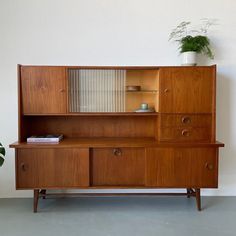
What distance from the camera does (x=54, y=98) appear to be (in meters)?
2.45

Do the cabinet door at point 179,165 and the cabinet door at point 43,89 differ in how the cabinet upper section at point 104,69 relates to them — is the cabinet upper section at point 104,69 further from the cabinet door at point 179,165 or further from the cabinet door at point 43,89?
the cabinet door at point 179,165

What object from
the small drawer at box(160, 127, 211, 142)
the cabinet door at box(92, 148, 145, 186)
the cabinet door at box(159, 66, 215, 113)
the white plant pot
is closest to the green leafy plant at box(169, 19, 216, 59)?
the white plant pot

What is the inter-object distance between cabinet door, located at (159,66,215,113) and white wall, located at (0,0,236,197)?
0.43 m

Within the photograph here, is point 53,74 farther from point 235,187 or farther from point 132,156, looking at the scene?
point 235,187

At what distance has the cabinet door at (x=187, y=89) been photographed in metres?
2.43

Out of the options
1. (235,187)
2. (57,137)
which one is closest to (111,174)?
(57,137)

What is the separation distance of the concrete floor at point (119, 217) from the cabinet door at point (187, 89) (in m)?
1.05

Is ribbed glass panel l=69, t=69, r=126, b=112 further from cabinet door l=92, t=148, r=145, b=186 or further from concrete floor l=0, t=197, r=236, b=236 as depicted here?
concrete floor l=0, t=197, r=236, b=236

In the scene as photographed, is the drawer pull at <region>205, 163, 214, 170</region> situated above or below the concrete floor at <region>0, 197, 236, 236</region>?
above

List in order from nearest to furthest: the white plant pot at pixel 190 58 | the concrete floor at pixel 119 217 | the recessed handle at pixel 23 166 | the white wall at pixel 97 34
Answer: the concrete floor at pixel 119 217 < the recessed handle at pixel 23 166 < the white plant pot at pixel 190 58 < the white wall at pixel 97 34

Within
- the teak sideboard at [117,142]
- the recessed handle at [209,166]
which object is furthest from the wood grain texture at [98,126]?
the recessed handle at [209,166]

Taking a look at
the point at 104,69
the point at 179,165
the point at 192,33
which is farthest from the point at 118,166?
the point at 192,33

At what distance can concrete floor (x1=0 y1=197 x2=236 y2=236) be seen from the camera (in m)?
2.10

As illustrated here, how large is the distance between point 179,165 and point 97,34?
A: 1.71m
